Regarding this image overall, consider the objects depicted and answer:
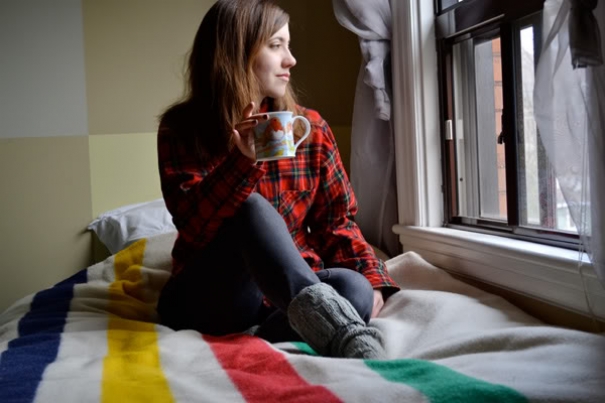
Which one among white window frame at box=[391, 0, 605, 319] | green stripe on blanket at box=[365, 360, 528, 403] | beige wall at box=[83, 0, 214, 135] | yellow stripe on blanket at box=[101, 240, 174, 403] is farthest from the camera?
beige wall at box=[83, 0, 214, 135]

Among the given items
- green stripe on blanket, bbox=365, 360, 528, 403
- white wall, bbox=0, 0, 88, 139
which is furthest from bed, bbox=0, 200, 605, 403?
white wall, bbox=0, 0, 88, 139

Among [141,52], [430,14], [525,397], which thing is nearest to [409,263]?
[430,14]

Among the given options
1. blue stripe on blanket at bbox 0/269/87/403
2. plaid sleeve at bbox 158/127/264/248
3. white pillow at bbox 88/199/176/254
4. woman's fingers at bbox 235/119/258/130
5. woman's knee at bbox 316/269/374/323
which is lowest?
blue stripe on blanket at bbox 0/269/87/403

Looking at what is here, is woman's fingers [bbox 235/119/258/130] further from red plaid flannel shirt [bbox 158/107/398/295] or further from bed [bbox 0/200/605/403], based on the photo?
bed [bbox 0/200/605/403]

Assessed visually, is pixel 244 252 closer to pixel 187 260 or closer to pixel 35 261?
pixel 187 260

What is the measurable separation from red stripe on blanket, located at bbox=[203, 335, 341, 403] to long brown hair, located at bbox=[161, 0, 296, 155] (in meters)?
0.45

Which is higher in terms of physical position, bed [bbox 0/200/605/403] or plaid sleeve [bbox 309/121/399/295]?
plaid sleeve [bbox 309/121/399/295]

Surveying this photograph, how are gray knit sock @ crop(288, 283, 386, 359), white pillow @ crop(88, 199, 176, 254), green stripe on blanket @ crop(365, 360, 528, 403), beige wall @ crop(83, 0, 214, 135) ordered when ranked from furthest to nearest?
beige wall @ crop(83, 0, 214, 135)
white pillow @ crop(88, 199, 176, 254)
gray knit sock @ crop(288, 283, 386, 359)
green stripe on blanket @ crop(365, 360, 528, 403)

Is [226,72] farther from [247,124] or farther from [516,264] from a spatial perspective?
[516,264]

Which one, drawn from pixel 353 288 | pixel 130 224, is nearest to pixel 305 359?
pixel 353 288

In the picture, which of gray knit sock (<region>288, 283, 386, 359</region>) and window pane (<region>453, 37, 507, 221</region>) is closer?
gray knit sock (<region>288, 283, 386, 359</region>)

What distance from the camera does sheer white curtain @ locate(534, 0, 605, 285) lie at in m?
0.97

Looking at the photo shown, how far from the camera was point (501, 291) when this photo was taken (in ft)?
4.76

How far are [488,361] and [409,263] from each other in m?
0.64
